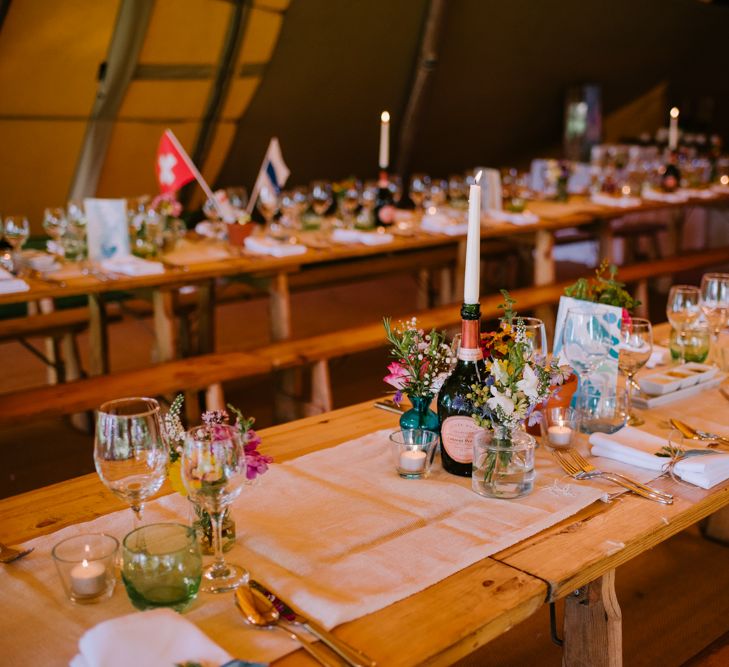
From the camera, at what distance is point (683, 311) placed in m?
2.43

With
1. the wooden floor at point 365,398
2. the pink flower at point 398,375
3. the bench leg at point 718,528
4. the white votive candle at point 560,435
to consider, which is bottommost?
the wooden floor at point 365,398

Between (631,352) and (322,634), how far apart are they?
1.14m

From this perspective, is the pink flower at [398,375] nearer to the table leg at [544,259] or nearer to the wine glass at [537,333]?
the wine glass at [537,333]

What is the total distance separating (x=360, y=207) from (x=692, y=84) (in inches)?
277

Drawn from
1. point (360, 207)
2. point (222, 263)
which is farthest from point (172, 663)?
point (360, 207)

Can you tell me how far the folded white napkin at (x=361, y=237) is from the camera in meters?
4.39

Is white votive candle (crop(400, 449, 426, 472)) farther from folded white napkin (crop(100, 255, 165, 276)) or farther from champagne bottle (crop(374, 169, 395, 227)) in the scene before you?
champagne bottle (crop(374, 169, 395, 227))

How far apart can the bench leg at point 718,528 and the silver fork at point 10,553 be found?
223 cm

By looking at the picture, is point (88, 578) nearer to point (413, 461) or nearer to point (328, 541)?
point (328, 541)

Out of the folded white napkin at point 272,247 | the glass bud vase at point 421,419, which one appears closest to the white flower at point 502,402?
the glass bud vase at point 421,419

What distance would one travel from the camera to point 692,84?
10.3 meters

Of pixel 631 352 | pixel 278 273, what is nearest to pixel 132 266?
pixel 278 273

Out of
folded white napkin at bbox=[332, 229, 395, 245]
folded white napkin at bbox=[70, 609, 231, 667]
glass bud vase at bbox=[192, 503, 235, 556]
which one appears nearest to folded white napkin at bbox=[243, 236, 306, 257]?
folded white napkin at bbox=[332, 229, 395, 245]

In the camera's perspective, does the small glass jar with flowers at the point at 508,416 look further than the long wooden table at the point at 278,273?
No
